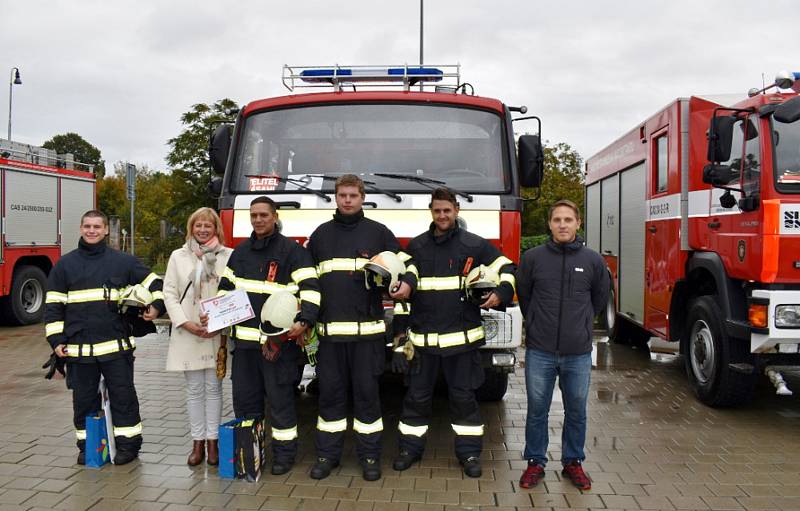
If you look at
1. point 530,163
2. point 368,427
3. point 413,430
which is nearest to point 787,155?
point 530,163

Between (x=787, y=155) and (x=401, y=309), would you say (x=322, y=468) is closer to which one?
(x=401, y=309)

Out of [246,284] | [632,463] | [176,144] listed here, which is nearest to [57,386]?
[246,284]

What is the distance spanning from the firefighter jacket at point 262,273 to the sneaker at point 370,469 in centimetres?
102

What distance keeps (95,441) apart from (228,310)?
1.31 metres

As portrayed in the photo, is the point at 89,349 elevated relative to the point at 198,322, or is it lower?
lower

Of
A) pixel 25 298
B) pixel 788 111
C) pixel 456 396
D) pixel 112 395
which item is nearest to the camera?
pixel 456 396

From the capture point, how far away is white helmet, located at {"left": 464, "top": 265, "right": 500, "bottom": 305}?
417 centimetres

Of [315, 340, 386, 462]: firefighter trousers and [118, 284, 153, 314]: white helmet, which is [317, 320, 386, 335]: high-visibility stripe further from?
[118, 284, 153, 314]: white helmet

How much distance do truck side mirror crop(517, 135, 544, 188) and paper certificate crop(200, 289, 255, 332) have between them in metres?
2.40

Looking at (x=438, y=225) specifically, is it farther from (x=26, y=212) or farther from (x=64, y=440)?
(x=26, y=212)

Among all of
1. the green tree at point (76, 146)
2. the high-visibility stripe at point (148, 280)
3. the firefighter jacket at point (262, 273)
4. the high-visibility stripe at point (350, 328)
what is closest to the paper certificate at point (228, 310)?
the firefighter jacket at point (262, 273)

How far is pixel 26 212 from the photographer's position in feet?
37.6

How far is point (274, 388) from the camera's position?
440 cm

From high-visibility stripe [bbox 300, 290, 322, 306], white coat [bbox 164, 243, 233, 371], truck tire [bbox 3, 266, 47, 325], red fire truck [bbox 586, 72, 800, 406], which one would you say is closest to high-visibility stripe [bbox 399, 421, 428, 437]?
high-visibility stripe [bbox 300, 290, 322, 306]
